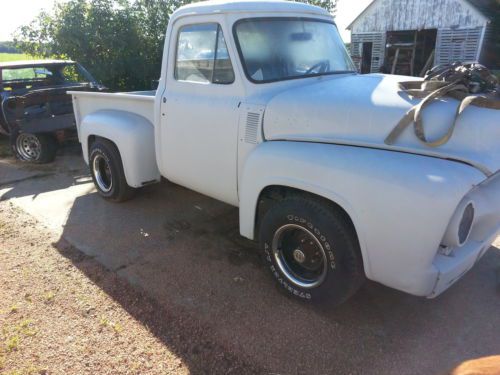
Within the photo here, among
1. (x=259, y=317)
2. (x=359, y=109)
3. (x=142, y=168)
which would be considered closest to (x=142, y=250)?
(x=142, y=168)

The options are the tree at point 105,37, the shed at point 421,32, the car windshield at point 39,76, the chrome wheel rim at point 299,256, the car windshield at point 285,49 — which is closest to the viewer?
the chrome wheel rim at point 299,256

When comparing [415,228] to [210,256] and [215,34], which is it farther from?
[215,34]

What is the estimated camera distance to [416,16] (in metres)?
18.3

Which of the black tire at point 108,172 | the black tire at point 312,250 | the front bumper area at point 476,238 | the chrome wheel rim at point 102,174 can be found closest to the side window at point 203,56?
the black tire at point 312,250

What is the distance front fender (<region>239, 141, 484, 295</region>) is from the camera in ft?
6.95

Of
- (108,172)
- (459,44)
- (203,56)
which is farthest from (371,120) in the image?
(459,44)

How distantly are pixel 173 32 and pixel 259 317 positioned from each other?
265 cm

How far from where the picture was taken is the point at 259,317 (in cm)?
285

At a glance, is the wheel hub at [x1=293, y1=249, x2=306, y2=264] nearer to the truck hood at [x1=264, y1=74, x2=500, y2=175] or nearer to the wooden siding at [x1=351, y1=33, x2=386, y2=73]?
the truck hood at [x1=264, y1=74, x2=500, y2=175]

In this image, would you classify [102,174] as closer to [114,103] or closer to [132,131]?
[114,103]

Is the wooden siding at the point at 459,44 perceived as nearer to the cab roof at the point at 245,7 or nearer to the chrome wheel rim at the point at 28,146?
the cab roof at the point at 245,7

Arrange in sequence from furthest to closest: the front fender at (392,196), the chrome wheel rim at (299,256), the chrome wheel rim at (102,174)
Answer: the chrome wheel rim at (102,174) < the chrome wheel rim at (299,256) < the front fender at (392,196)

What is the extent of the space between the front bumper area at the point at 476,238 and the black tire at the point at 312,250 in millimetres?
486

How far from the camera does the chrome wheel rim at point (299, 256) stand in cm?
283
